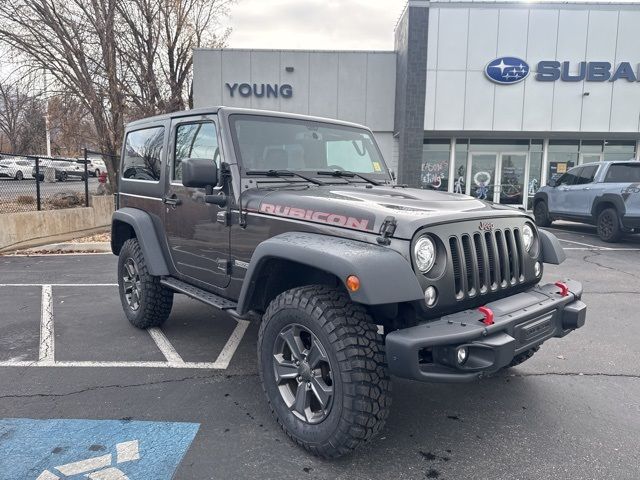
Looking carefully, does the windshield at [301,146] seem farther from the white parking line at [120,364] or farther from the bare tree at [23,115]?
the bare tree at [23,115]

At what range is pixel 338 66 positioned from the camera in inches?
695

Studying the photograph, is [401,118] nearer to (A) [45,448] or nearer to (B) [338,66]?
(B) [338,66]

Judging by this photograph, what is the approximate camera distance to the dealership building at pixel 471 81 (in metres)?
A: 16.5

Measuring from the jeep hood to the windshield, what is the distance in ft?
1.14

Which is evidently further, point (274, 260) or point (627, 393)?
point (627, 393)

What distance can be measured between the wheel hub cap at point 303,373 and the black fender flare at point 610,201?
9.88 metres

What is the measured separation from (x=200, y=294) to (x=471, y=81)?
15.3 metres

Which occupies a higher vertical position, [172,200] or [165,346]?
[172,200]

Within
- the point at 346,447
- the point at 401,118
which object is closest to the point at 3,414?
the point at 346,447

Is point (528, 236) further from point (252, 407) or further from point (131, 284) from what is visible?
point (131, 284)

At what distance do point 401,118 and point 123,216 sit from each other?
13485 mm

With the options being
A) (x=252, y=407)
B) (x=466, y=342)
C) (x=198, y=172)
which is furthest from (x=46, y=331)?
(x=466, y=342)

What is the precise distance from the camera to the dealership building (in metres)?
16.5

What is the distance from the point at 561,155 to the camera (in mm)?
18703
